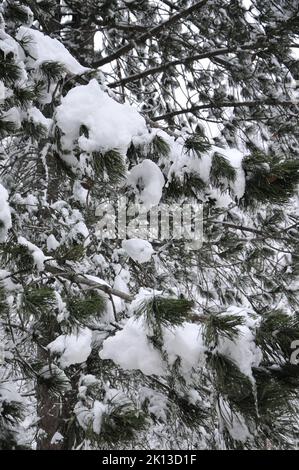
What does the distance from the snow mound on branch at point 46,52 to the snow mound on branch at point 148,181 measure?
760 mm

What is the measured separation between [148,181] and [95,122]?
0.37 metres

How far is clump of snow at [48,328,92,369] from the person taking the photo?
85.0 inches

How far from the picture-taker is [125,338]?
193cm

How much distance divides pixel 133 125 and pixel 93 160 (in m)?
0.36

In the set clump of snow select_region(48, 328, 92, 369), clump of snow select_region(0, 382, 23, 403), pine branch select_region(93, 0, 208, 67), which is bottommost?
clump of snow select_region(0, 382, 23, 403)

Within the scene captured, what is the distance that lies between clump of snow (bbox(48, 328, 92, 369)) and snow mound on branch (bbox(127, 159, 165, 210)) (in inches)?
30.1

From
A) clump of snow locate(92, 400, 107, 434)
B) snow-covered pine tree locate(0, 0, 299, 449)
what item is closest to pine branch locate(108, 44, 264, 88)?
snow-covered pine tree locate(0, 0, 299, 449)

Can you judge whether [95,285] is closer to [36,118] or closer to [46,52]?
[36,118]

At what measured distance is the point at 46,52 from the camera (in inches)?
93.0

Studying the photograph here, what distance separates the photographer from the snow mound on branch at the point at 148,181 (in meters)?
2.00

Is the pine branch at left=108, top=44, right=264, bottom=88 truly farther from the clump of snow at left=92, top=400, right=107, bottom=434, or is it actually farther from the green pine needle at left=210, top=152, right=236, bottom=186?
the clump of snow at left=92, top=400, right=107, bottom=434

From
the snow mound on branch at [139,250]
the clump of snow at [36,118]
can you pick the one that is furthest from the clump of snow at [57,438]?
the clump of snow at [36,118]

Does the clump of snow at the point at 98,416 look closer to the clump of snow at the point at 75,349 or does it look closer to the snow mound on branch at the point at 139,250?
the clump of snow at the point at 75,349

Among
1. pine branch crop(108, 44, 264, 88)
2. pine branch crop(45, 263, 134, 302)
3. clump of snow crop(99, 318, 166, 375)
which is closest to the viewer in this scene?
clump of snow crop(99, 318, 166, 375)
